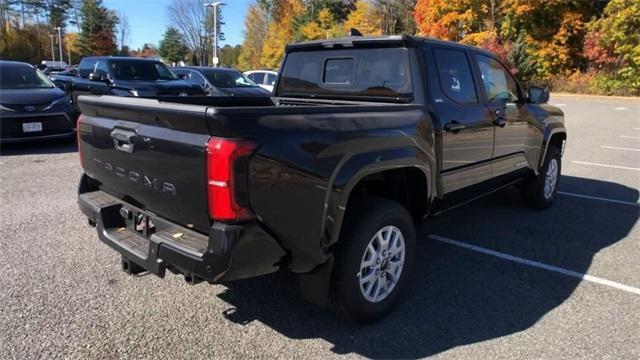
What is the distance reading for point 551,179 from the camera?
6.23m

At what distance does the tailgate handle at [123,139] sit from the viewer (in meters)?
2.86

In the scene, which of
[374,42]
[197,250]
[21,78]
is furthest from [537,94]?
[21,78]

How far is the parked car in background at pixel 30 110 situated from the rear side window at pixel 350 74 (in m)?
6.14

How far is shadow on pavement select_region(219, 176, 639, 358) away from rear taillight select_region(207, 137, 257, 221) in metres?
1.14

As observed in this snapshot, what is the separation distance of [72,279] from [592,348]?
368cm

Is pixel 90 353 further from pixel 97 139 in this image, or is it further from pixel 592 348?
pixel 592 348

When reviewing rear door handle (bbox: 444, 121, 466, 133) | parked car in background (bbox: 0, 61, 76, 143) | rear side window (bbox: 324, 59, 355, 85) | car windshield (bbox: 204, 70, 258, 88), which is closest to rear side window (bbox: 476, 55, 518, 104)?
rear door handle (bbox: 444, 121, 466, 133)

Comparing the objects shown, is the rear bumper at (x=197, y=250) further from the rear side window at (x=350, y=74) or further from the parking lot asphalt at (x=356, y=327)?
the rear side window at (x=350, y=74)

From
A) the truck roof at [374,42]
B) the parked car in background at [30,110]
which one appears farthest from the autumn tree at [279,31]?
the truck roof at [374,42]

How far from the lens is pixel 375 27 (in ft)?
164

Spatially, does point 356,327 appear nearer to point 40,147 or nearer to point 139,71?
point 40,147

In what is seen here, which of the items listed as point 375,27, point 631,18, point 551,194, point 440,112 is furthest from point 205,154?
point 375,27

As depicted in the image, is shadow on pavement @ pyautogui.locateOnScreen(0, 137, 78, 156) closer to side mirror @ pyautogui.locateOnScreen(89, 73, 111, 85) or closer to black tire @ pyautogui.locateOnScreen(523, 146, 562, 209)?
side mirror @ pyautogui.locateOnScreen(89, 73, 111, 85)

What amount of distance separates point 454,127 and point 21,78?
30.2 ft
